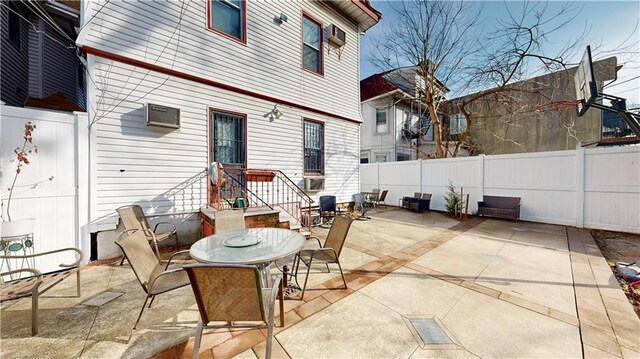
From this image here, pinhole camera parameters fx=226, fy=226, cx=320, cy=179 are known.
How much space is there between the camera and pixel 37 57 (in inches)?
271

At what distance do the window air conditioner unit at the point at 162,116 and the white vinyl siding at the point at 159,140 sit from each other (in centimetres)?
21

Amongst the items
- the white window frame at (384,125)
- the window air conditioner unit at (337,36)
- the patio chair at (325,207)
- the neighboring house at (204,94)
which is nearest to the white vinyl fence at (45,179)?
the neighboring house at (204,94)

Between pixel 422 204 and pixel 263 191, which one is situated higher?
pixel 263 191

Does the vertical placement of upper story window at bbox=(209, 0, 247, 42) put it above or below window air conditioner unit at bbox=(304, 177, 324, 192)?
above

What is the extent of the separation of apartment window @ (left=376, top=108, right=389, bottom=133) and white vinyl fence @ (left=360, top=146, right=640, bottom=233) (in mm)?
5433

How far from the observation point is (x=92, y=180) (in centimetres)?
402

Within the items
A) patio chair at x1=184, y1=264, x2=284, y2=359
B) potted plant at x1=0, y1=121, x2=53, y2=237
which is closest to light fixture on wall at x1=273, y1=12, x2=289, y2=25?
potted plant at x1=0, y1=121, x2=53, y2=237

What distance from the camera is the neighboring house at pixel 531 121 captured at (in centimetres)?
1130

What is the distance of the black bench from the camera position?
23.5ft

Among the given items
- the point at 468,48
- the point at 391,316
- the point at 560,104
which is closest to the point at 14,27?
the point at 391,316

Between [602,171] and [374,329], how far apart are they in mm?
8031

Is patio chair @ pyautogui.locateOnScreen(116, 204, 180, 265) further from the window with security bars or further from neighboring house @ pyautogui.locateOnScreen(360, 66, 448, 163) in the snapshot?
neighboring house @ pyautogui.locateOnScreen(360, 66, 448, 163)

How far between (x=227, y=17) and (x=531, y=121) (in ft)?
56.1

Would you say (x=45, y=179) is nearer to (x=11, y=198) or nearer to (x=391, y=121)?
(x=11, y=198)
